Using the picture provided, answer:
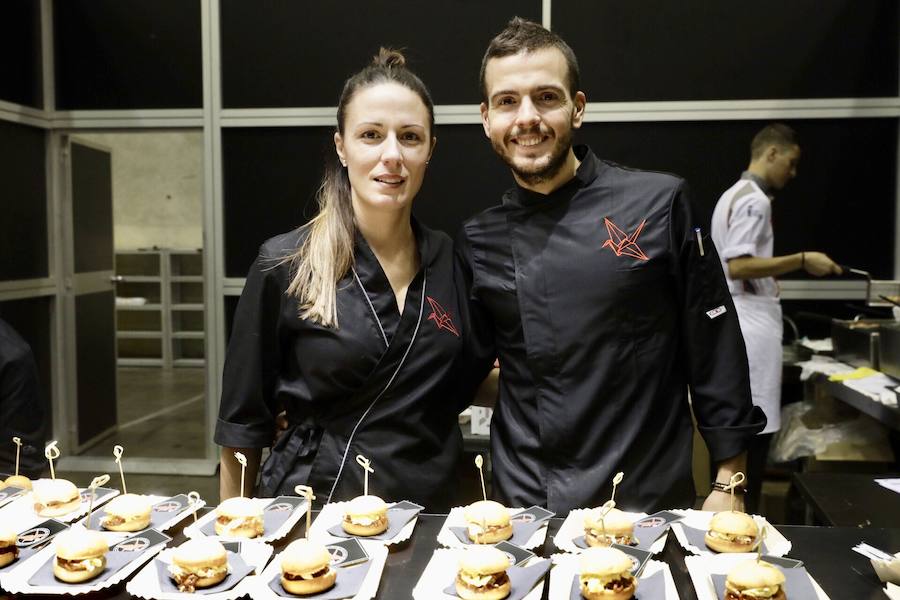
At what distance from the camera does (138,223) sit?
1012 cm

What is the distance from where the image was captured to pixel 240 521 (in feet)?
4.82

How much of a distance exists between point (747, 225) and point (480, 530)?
253cm

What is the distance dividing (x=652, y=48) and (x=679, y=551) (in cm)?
325

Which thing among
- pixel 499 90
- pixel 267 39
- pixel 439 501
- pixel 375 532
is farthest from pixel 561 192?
pixel 267 39

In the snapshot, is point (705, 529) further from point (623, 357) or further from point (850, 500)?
point (850, 500)

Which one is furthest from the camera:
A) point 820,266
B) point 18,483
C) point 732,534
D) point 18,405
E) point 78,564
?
point 820,266

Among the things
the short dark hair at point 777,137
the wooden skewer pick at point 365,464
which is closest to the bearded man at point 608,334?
the wooden skewer pick at point 365,464

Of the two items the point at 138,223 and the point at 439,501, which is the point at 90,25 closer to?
the point at 439,501

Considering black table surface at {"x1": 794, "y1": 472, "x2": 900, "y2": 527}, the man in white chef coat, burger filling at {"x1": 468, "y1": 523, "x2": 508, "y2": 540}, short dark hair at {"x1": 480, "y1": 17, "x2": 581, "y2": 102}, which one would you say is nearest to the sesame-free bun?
burger filling at {"x1": 468, "y1": 523, "x2": 508, "y2": 540}

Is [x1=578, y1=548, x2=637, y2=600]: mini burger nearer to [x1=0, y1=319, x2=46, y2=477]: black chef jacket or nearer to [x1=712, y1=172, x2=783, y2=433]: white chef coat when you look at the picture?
[x1=0, y1=319, x2=46, y2=477]: black chef jacket

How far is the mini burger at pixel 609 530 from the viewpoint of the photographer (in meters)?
1.41

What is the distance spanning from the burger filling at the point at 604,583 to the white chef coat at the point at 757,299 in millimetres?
2500

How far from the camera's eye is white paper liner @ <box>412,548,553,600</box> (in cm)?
125

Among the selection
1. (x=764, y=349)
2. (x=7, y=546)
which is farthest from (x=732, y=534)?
(x=764, y=349)
